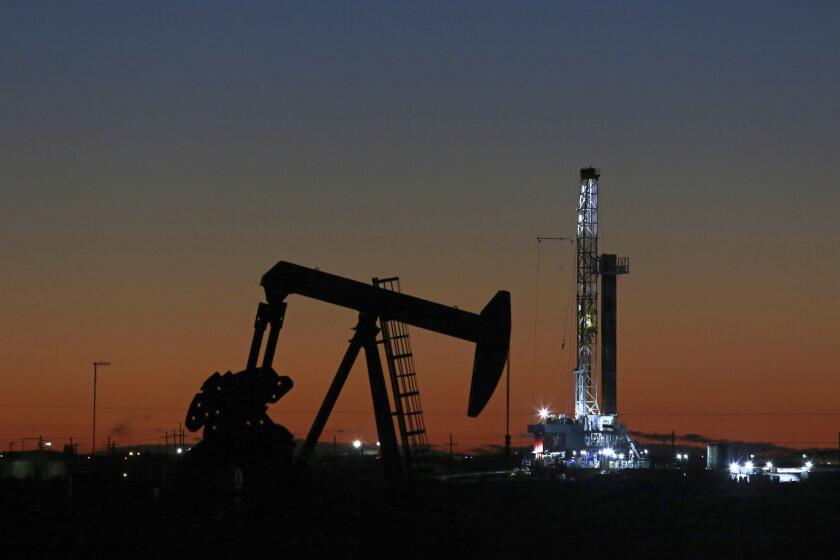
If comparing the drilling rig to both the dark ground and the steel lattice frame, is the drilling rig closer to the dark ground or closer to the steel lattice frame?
the steel lattice frame

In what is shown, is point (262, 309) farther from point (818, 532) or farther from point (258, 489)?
point (818, 532)

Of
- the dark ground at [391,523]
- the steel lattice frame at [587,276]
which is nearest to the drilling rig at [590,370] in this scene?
the steel lattice frame at [587,276]

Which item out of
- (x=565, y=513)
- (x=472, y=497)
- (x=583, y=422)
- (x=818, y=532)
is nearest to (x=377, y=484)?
(x=472, y=497)

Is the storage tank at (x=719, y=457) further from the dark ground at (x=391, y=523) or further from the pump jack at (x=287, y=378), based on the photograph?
the pump jack at (x=287, y=378)

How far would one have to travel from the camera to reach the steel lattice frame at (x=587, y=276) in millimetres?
99625

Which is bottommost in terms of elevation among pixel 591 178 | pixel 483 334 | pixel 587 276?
pixel 483 334

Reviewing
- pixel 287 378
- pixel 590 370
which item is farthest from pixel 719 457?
pixel 287 378

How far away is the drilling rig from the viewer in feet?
322

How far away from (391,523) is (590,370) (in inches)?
2682

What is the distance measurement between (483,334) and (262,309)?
5.90m

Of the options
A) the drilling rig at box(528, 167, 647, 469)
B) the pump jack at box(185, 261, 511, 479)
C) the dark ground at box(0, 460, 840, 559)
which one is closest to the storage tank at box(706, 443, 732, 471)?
the drilling rig at box(528, 167, 647, 469)

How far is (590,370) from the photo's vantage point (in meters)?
101

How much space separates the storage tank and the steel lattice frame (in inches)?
363

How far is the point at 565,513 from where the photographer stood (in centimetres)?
3847
